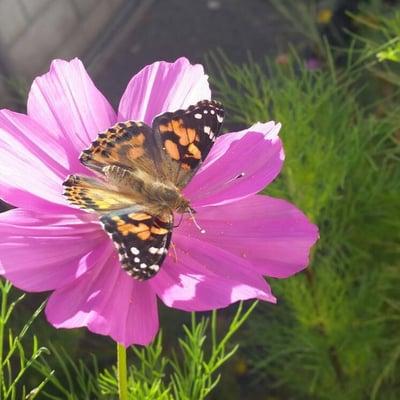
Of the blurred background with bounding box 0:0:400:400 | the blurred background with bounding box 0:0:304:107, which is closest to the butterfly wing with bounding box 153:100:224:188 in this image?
the blurred background with bounding box 0:0:400:400

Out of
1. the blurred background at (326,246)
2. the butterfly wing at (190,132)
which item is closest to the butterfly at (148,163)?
Result: the butterfly wing at (190,132)

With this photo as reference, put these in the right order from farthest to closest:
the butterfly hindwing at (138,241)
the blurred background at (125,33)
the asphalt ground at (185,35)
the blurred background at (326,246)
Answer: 1. the asphalt ground at (185,35)
2. the blurred background at (125,33)
3. the blurred background at (326,246)
4. the butterfly hindwing at (138,241)

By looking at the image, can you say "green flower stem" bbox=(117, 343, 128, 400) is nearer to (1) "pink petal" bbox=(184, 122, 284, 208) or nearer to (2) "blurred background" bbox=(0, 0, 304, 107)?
(1) "pink petal" bbox=(184, 122, 284, 208)

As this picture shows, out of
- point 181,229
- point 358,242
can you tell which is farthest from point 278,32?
point 181,229

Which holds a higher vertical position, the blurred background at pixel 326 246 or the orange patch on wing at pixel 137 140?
the orange patch on wing at pixel 137 140

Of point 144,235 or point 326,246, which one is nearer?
point 144,235

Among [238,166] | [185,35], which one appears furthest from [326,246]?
[185,35]

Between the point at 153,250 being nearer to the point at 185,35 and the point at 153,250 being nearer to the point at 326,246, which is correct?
the point at 326,246

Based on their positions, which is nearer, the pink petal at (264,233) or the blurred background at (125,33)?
the pink petal at (264,233)

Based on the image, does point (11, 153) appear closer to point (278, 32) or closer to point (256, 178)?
point (256, 178)

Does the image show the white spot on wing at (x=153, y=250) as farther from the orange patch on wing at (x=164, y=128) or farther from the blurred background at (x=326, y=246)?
the blurred background at (x=326, y=246)
